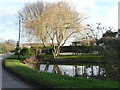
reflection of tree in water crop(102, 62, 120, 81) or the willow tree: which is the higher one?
the willow tree

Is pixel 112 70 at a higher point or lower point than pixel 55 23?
lower

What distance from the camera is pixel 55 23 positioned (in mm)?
35312

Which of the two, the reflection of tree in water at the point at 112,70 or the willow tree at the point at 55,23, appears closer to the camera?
the reflection of tree in water at the point at 112,70

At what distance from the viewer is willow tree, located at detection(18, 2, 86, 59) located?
1373 inches

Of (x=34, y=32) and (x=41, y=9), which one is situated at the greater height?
(x=41, y=9)

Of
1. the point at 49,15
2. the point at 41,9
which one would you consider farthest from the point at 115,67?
the point at 41,9

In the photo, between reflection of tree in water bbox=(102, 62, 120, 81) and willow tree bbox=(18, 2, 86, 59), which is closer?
reflection of tree in water bbox=(102, 62, 120, 81)

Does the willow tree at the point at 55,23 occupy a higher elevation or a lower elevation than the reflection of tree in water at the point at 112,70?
higher

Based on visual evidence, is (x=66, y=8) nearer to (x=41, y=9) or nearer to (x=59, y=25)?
(x=59, y=25)

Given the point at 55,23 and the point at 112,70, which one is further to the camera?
the point at 55,23

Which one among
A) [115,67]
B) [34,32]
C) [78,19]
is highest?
[78,19]

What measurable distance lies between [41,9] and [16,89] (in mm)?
32001

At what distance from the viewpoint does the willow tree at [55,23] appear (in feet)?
114

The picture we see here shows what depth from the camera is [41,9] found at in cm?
4000
